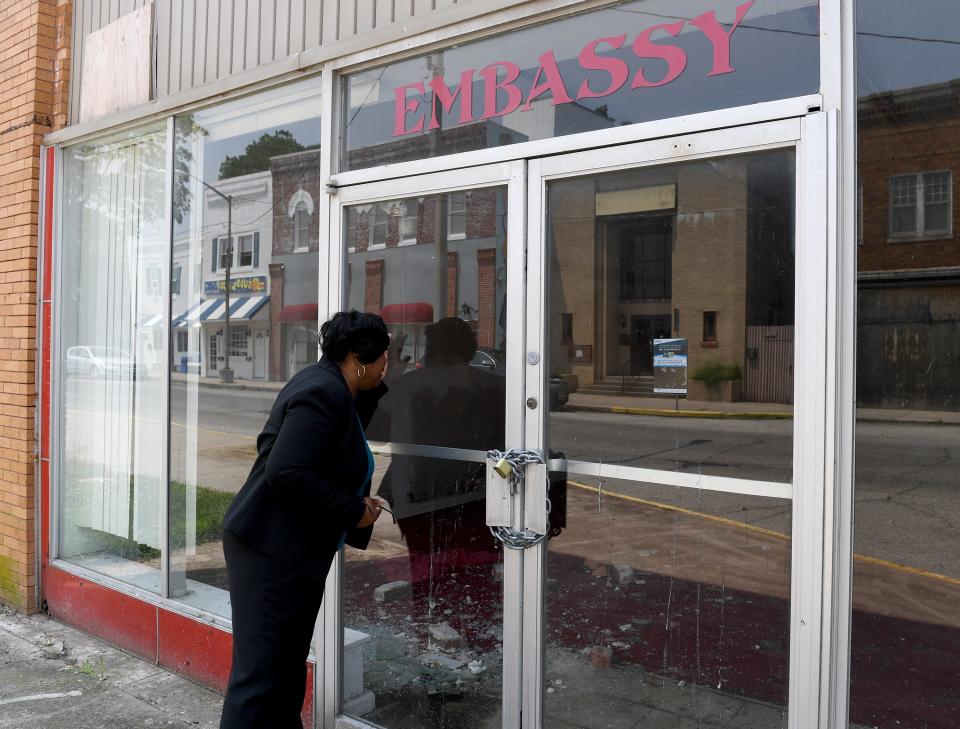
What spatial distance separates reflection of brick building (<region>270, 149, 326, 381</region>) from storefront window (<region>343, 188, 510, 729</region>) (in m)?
0.49

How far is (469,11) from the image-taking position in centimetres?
346


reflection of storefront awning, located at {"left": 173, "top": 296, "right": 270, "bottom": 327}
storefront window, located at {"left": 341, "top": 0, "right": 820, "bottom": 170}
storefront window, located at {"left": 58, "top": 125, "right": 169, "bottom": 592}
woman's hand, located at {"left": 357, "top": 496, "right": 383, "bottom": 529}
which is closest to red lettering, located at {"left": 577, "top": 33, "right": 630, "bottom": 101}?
storefront window, located at {"left": 341, "top": 0, "right": 820, "bottom": 170}

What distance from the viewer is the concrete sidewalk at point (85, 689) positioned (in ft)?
13.5

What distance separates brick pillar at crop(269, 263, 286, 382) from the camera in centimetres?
467

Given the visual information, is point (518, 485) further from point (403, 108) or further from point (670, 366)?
point (403, 108)

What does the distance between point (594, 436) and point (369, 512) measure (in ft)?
2.99

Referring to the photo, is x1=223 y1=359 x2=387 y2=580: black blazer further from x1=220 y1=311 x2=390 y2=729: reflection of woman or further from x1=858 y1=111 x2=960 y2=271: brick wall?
x1=858 y1=111 x2=960 y2=271: brick wall

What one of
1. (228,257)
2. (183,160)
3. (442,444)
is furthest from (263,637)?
(183,160)

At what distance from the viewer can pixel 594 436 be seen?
3160 mm

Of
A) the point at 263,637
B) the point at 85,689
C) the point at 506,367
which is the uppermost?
the point at 506,367

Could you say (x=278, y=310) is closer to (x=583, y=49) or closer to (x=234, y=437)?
(x=234, y=437)

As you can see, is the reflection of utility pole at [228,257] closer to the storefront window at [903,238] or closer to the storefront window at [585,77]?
the storefront window at [585,77]

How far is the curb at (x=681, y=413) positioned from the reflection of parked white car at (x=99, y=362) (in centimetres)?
347

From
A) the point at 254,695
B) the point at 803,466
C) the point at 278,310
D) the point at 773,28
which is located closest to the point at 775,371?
the point at 803,466
